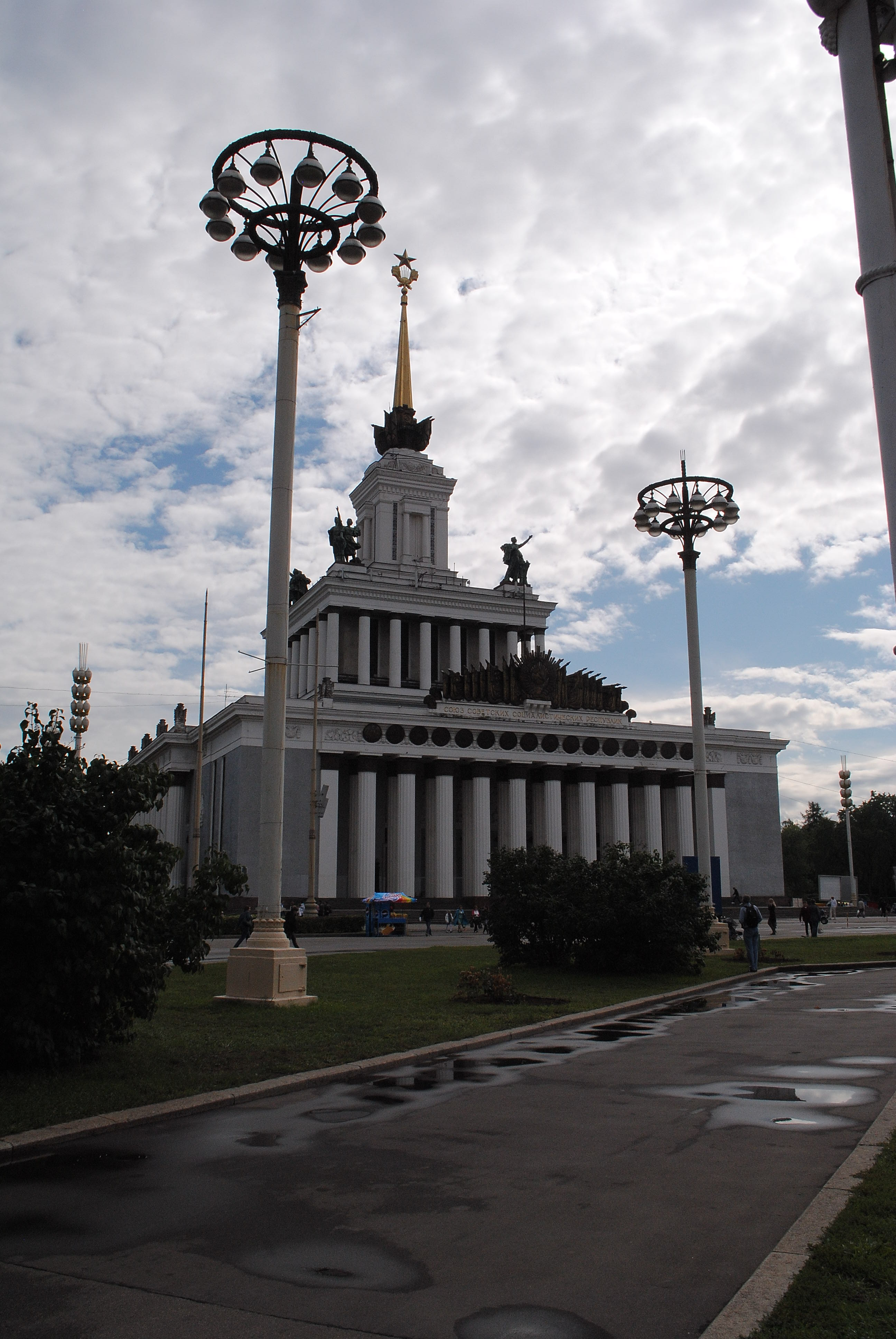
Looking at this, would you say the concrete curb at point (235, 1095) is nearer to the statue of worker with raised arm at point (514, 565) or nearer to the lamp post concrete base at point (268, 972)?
the lamp post concrete base at point (268, 972)

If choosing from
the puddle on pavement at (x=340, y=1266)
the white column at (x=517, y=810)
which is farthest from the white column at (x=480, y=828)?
the puddle on pavement at (x=340, y=1266)

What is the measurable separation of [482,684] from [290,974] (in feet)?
166

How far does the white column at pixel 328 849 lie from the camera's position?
56.9m

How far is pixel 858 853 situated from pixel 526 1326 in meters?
107

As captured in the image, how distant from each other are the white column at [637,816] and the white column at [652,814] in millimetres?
259

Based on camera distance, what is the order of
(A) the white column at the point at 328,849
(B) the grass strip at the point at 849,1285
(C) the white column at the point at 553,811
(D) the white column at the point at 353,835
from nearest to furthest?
(B) the grass strip at the point at 849,1285 → (A) the white column at the point at 328,849 → (D) the white column at the point at 353,835 → (C) the white column at the point at 553,811

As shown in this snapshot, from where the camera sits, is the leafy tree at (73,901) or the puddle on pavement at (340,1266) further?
the leafy tree at (73,901)

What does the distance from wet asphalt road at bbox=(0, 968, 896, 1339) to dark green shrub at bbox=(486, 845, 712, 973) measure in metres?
10.8

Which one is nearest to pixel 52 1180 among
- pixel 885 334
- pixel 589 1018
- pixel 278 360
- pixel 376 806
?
pixel 885 334

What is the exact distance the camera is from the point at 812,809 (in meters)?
136

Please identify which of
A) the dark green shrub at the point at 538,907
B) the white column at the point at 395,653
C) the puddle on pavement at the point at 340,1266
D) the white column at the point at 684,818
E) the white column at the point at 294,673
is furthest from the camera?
the white column at the point at 294,673

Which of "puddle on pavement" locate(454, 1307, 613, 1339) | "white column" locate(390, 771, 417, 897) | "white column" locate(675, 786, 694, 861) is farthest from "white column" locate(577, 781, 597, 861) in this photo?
"puddle on pavement" locate(454, 1307, 613, 1339)

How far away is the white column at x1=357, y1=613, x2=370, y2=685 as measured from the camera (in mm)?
70000

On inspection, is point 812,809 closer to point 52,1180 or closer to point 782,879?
point 782,879
